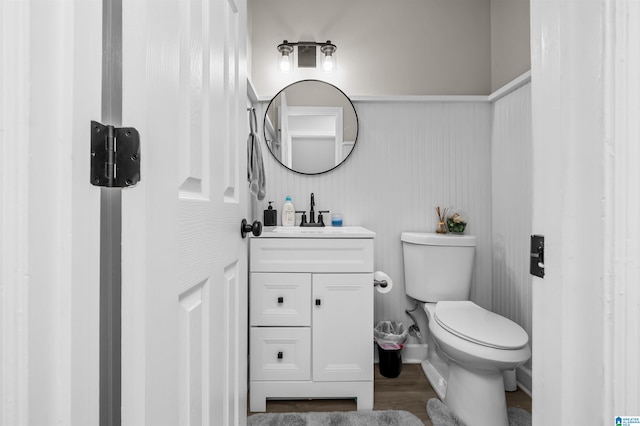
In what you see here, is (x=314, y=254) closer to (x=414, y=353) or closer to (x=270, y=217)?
(x=270, y=217)

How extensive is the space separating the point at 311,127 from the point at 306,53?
478mm

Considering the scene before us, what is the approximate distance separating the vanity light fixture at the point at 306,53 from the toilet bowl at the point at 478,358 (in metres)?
1.63

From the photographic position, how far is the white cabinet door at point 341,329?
160cm

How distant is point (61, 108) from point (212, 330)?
1.75 feet

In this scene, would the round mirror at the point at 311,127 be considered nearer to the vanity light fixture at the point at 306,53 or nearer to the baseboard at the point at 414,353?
the vanity light fixture at the point at 306,53

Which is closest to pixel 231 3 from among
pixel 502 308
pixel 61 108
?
pixel 61 108

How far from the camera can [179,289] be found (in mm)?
579

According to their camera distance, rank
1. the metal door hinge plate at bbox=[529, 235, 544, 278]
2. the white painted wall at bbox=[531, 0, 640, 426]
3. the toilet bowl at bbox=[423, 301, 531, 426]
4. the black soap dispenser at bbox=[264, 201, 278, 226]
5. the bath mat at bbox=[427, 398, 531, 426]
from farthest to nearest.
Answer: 1. the black soap dispenser at bbox=[264, 201, 278, 226]
2. the bath mat at bbox=[427, 398, 531, 426]
3. the toilet bowl at bbox=[423, 301, 531, 426]
4. the metal door hinge plate at bbox=[529, 235, 544, 278]
5. the white painted wall at bbox=[531, 0, 640, 426]

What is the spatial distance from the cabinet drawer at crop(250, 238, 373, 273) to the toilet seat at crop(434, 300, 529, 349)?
1.40 ft

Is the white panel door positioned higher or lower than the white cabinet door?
higher

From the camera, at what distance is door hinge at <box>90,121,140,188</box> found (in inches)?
15.8

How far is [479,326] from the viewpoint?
4.84 feet

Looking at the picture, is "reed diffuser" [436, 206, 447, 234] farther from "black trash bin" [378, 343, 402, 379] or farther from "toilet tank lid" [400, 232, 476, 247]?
"black trash bin" [378, 343, 402, 379]

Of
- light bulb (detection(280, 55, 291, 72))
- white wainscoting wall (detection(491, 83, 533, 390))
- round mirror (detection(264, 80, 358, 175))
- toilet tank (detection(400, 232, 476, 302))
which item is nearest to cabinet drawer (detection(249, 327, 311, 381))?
toilet tank (detection(400, 232, 476, 302))
